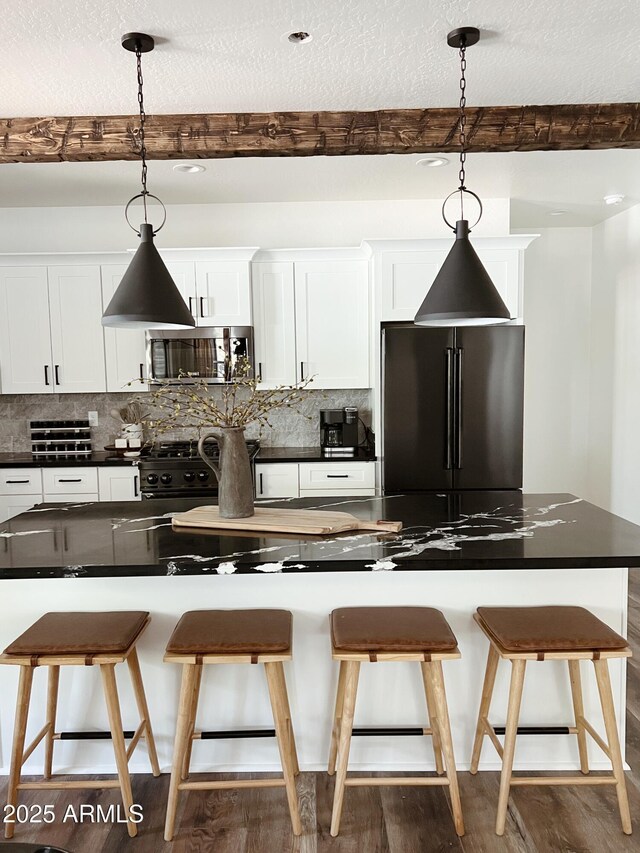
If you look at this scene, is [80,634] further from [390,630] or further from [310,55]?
[310,55]

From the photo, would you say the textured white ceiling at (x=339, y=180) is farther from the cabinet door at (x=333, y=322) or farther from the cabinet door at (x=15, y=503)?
→ the cabinet door at (x=15, y=503)

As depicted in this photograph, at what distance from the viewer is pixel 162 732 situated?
2.36 meters

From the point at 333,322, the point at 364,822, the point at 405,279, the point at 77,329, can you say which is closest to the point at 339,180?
the point at 405,279

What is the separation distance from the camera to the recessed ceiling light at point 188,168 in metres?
3.68

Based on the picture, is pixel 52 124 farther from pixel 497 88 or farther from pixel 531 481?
pixel 531 481

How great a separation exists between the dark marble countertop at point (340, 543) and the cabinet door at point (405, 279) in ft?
6.03

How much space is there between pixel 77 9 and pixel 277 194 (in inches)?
91.1

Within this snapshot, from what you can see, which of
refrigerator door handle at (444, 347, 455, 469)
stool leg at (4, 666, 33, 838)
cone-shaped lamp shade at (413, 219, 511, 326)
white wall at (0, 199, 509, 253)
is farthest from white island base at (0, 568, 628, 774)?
white wall at (0, 199, 509, 253)

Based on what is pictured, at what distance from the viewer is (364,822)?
82.4 inches

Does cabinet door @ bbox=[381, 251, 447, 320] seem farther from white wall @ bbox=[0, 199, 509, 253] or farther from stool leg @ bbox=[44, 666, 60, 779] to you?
stool leg @ bbox=[44, 666, 60, 779]

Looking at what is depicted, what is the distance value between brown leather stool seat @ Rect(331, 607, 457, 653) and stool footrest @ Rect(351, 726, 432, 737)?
42 cm

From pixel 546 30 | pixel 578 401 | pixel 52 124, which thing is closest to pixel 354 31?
pixel 546 30

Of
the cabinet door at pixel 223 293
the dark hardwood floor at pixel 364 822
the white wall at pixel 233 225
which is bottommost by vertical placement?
the dark hardwood floor at pixel 364 822

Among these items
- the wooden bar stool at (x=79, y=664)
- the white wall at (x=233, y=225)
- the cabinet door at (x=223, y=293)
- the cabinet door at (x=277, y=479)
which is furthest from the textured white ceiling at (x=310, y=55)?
the cabinet door at (x=277, y=479)
